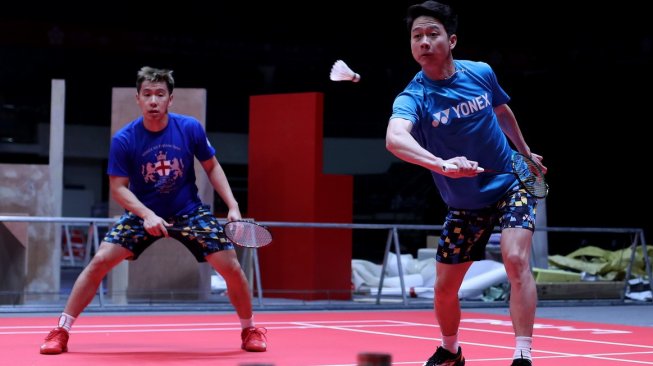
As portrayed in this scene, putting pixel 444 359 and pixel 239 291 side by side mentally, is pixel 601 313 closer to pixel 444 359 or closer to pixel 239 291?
pixel 239 291

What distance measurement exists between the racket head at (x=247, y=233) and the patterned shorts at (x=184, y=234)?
0.11 m

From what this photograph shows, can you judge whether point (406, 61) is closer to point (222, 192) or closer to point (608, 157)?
point (608, 157)

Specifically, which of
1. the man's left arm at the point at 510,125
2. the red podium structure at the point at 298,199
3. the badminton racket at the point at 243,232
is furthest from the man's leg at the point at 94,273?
the red podium structure at the point at 298,199

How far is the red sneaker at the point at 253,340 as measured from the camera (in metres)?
6.89

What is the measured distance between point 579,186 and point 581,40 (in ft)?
11.7

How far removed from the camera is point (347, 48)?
25828mm

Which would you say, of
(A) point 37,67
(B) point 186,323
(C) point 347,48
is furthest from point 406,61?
(B) point 186,323

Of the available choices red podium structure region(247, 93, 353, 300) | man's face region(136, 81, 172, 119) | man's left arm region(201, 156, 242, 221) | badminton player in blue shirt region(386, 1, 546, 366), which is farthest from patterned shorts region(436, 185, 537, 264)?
red podium structure region(247, 93, 353, 300)

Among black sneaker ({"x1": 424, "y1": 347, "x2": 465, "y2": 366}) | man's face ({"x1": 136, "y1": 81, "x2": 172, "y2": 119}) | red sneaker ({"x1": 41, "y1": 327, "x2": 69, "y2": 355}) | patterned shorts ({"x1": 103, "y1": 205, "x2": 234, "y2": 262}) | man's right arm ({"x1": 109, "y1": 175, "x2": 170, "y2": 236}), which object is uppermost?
man's face ({"x1": 136, "y1": 81, "x2": 172, "y2": 119})

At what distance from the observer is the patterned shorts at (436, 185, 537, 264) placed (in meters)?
5.42

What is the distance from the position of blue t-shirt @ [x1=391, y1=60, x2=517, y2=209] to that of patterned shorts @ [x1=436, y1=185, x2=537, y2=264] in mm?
53

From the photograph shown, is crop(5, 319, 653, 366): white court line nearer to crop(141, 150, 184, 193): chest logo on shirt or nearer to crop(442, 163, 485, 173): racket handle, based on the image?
crop(141, 150, 184, 193): chest logo on shirt

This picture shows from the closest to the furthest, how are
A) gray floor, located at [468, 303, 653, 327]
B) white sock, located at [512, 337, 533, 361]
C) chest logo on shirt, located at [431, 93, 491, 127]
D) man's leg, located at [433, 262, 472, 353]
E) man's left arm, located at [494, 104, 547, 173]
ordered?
white sock, located at [512, 337, 533, 361], chest logo on shirt, located at [431, 93, 491, 127], man's leg, located at [433, 262, 472, 353], man's left arm, located at [494, 104, 547, 173], gray floor, located at [468, 303, 653, 327]

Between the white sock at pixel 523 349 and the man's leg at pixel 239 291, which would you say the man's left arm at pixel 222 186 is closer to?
the man's leg at pixel 239 291
